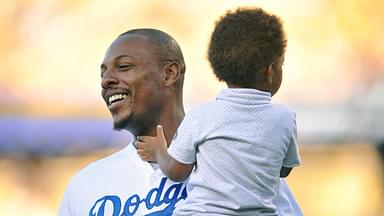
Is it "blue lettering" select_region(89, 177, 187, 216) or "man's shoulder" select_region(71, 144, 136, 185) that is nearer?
"blue lettering" select_region(89, 177, 187, 216)

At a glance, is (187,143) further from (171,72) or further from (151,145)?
(171,72)

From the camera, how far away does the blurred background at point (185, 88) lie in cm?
661

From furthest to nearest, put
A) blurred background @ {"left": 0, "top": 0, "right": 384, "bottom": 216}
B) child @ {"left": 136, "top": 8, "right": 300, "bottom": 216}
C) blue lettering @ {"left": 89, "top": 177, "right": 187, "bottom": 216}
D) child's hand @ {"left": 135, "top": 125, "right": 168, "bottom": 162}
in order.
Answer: blurred background @ {"left": 0, "top": 0, "right": 384, "bottom": 216}
blue lettering @ {"left": 89, "top": 177, "right": 187, "bottom": 216}
child's hand @ {"left": 135, "top": 125, "right": 168, "bottom": 162}
child @ {"left": 136, "top": 8, "right": 300, "bottom": 216}

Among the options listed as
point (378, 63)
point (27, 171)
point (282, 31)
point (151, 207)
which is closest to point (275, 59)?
point (282, 31)

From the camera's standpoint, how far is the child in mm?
2434

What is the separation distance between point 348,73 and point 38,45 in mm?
1899

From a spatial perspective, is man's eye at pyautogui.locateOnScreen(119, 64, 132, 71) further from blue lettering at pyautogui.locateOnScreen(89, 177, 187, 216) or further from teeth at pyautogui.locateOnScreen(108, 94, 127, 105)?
blue lettering at pyautogui.locateOnScreen(89, 177, 187, 216)

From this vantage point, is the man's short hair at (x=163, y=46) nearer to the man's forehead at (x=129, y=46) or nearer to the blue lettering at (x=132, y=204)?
the man's forehead at (x=129, y=46)

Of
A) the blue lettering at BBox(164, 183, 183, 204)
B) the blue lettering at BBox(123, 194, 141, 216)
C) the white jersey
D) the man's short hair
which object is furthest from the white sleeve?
the man's short hair

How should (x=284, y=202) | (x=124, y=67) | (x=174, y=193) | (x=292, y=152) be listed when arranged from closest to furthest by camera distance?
(x=292, y=152), (x=284, y=202), (x=174, y=193), (x=124, y=67)

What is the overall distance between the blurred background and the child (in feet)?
12.5

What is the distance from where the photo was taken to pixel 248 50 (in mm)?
2449

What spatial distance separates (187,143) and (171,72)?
1.78 feet

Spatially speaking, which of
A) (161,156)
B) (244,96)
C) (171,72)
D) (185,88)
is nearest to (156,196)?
(161,156)
